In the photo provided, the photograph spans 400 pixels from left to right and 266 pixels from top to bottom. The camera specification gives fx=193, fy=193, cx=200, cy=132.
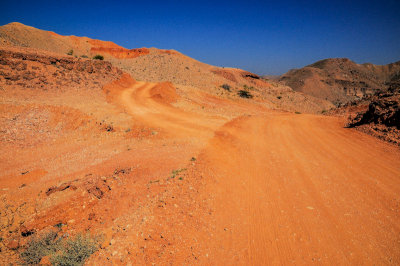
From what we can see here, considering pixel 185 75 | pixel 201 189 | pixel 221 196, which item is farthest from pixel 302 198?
pixel 185 75

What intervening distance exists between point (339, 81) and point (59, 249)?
306 feet

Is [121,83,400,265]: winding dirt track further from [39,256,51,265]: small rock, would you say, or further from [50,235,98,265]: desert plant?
[39,256,51,265]: small rock

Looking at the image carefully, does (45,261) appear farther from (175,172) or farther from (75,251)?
(175,172)

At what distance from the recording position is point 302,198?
18.0 ft

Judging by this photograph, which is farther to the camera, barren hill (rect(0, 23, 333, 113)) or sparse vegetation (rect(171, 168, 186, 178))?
barren hill (rect(0, 23, 333, 113))

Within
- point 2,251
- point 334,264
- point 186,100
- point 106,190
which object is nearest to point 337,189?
point 334,264

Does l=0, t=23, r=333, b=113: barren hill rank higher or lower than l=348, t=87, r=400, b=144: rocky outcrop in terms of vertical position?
higher

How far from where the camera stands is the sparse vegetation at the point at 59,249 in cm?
389

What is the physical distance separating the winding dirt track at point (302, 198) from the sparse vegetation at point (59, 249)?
8.28ft

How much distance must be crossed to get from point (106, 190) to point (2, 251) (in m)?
2.39

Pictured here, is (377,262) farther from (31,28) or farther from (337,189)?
(31,28)

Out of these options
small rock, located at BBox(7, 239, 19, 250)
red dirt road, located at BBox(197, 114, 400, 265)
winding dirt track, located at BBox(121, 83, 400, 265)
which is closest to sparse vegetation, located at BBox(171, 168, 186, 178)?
winding dirt track, located at BBox(121, 83, 400, 265)

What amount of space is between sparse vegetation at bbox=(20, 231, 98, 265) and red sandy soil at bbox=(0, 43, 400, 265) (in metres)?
0.22

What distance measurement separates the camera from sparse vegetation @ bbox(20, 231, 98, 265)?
3895mm
